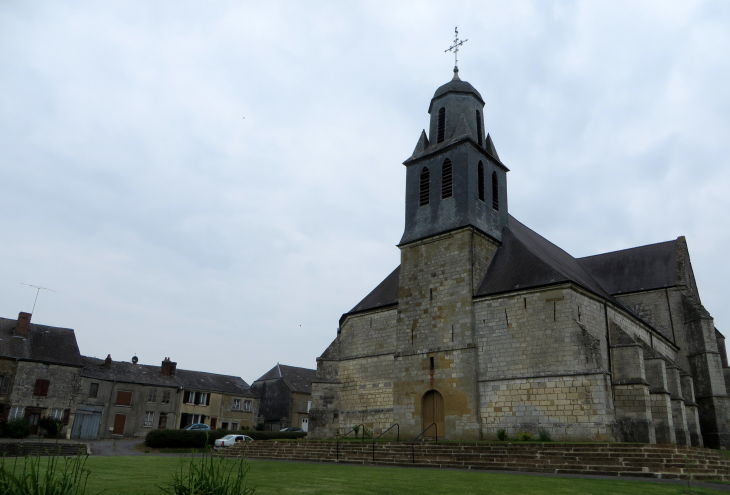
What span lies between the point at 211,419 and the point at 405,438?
26.6 metres

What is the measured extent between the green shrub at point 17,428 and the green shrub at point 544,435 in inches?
1104

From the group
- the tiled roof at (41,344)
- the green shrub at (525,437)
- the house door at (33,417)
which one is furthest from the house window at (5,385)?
the green shrub at (525,437)

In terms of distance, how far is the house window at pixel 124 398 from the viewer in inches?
1469

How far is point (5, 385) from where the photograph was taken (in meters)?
30.6

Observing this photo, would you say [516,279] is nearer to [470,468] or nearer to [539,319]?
[539,319]

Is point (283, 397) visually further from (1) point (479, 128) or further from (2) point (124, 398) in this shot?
(1) point (479, 128)

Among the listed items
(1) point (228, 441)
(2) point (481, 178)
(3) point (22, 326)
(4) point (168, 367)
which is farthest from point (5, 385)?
(2) point (481, 178)

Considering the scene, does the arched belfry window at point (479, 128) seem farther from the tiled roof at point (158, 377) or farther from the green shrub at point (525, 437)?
the tiled roof at point (158, 377)

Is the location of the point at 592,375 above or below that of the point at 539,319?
below

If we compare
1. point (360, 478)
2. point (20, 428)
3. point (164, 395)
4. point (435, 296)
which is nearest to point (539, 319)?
point (435, 296)

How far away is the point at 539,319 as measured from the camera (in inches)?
745

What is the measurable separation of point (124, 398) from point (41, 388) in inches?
265

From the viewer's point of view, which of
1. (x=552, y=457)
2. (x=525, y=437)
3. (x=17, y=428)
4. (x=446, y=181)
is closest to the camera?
(x=552, y=457)

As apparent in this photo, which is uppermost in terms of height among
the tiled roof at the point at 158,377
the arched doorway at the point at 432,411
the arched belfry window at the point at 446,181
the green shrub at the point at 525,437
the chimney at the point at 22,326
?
the arched belfry window at the point at 446,181
